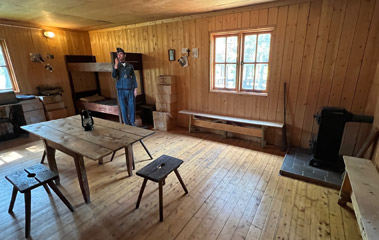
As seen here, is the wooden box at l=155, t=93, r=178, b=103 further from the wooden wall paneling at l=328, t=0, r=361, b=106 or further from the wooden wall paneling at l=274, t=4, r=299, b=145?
the wooden wall paneling at l=328, t=0, r=361, b=106

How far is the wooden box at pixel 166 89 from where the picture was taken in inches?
160

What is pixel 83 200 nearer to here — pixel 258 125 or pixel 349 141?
pixel 258 125

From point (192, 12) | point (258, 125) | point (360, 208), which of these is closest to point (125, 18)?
point (192, 12)

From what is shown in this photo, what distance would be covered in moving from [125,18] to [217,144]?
10.2 feet

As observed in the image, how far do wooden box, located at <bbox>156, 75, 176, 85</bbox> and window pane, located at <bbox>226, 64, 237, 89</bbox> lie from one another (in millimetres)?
1166

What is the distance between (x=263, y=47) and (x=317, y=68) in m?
0.88

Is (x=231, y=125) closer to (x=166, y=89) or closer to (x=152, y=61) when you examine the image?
(x=166, y=89)

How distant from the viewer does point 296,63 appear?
9.61 feet

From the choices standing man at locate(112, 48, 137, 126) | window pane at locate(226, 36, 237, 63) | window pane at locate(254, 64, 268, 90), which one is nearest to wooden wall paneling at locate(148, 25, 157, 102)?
standing man at locate(112, 48, 137, 126)

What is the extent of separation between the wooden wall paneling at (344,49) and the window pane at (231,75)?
4.98ft

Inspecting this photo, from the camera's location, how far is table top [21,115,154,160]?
1730 millimetres

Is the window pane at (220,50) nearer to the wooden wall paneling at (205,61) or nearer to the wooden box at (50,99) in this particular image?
the wooden wall paneling at (205,61)

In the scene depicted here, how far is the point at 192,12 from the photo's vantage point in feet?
11.4

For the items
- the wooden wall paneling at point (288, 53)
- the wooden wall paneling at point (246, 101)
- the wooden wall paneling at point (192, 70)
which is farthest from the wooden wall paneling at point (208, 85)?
the wooden wall paneling at point (288, 53)
